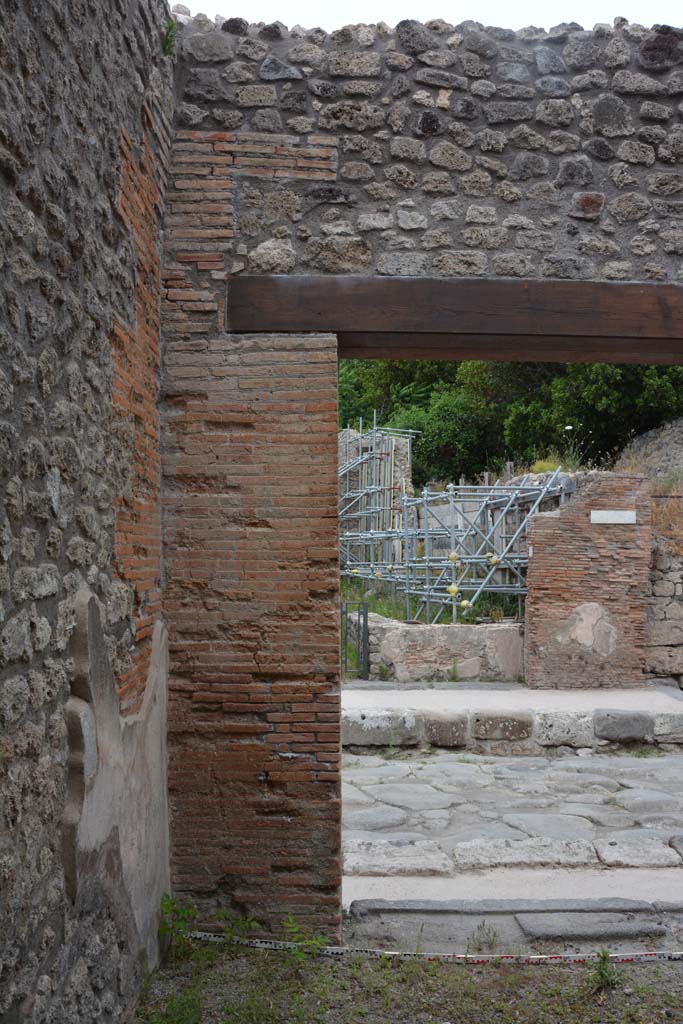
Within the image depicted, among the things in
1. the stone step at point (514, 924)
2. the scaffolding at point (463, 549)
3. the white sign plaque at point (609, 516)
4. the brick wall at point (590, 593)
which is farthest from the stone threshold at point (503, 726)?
the stone step at point (514, 924)

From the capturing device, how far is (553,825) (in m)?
6.49

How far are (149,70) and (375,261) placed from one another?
4.22ft

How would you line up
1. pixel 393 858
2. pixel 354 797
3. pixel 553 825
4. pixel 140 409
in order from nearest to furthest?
1. pixel 140 409
2. pixel 393 858
3. pixel 553 825
4. pixel 354 797

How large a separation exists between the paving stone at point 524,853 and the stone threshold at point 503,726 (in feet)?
10.3

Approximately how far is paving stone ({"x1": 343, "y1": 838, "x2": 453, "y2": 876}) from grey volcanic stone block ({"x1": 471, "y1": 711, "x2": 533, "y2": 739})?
3281 mm

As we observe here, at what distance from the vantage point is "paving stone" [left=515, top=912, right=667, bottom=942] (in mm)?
4414

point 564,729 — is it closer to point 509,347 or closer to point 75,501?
point 509,347

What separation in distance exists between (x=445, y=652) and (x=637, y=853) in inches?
234

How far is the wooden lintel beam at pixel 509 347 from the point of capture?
4.42 m

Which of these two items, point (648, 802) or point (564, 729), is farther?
point (564, 729)

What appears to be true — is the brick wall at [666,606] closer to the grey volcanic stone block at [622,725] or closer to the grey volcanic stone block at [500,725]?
the grey volcanic stone block at [622,725]

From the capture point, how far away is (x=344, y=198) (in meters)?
4.41

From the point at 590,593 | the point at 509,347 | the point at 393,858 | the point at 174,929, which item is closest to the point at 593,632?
the point at 590,593

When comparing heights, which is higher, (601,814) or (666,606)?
(666,606)
